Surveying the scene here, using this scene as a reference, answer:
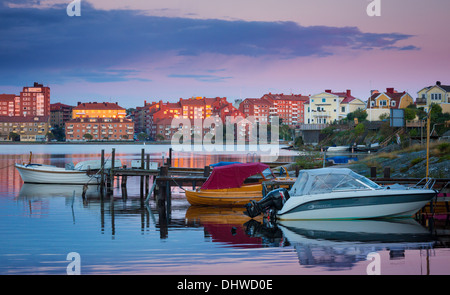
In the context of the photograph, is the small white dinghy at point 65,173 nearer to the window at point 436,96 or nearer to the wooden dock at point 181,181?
the wooden dock at point 181,181

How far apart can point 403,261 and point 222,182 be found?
11.9 m

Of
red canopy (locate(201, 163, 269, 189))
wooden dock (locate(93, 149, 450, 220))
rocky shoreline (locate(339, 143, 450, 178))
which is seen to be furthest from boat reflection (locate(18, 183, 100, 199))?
rocky shoreline (locate(339, 143, 450, 178))

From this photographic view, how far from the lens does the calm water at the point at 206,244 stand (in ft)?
50.3

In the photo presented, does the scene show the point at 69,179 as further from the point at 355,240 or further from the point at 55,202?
the point at 355,240

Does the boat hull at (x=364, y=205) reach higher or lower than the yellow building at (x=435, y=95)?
lower

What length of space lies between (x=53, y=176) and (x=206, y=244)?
2501 cm

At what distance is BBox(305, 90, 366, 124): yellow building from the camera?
132875mm

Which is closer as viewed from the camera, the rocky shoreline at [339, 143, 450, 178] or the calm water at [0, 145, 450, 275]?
the calm water at [0, 145, 450, 275]

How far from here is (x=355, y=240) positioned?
18812 mm

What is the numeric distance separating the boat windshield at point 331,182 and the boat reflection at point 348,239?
1.28 m

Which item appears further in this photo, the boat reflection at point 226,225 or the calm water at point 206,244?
the boat reflection at point 226,225

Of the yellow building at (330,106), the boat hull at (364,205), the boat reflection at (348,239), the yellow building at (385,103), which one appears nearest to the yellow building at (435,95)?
the yellow building at (385,103)

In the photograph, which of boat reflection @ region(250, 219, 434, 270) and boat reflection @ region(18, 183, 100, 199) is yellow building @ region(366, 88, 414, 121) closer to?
boat reflection @ region(18, 183, 100, 199)

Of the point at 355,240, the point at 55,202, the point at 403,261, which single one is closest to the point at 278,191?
the point at 355,240
